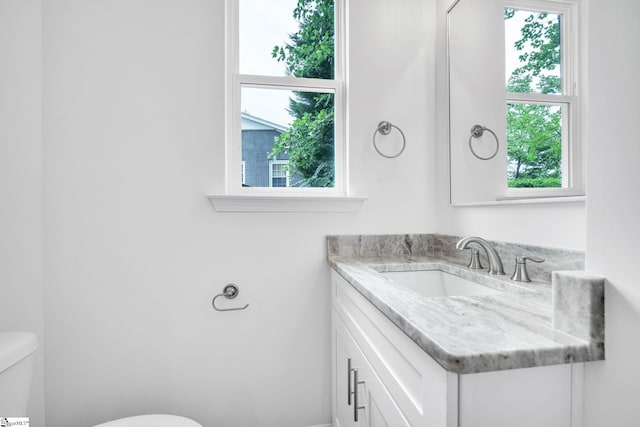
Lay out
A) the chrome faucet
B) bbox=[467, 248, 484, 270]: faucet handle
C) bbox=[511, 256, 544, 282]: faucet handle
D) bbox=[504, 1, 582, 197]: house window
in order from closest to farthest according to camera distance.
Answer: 1. bbox=[504, 1, 582, 197]: house window
2. bbox=[511, 256, 544, 282]: faucet handle
3. the chrome faucet
4. bbox=[467, 248, 484, 270]: faucet handle

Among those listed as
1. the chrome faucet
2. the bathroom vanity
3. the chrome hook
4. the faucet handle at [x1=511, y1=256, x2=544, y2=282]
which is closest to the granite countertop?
the bathroom vanity

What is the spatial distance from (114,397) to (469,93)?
2.12 m

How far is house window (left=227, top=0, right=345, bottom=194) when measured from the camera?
165cm

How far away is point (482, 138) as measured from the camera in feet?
4.55

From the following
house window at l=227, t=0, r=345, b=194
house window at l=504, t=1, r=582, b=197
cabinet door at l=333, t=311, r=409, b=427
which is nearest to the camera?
cabinet door at l=333, t=311, r=409, b=427

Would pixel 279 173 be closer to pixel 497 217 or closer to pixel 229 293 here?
pixel 229 293

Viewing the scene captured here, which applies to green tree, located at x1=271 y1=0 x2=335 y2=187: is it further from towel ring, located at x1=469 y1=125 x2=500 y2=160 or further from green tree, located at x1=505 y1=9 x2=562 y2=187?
green tree, located at x1=505 y1=9 x2=562 y2=187

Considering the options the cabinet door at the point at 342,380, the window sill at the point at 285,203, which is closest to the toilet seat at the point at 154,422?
the cabinet door at the point at 342,380

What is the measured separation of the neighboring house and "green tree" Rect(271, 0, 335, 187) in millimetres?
57

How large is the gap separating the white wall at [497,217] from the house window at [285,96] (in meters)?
0.51

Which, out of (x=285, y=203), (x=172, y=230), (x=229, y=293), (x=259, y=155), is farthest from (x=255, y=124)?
(x=229, y=293)

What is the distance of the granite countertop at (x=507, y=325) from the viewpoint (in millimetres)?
567

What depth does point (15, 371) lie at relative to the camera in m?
1.14

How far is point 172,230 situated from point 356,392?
1066 millimetres
